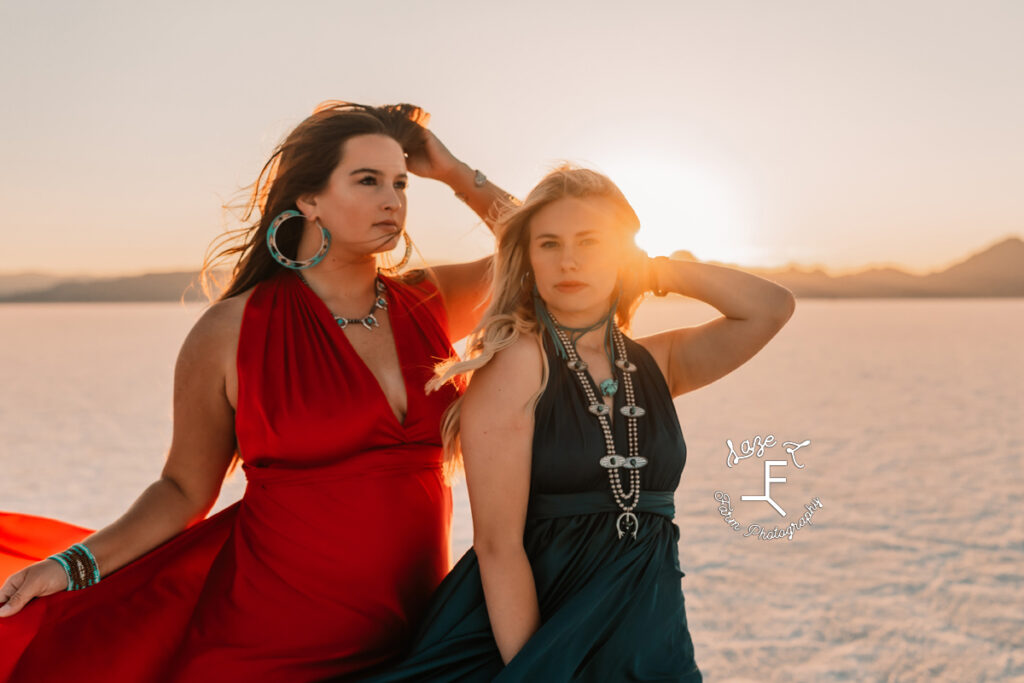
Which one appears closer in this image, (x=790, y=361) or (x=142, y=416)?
(x=142, y=416)

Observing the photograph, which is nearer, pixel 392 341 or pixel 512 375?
pixel 512 375

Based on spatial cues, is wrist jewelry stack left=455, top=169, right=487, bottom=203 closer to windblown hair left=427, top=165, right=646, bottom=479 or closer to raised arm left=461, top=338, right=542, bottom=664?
windblown hair left=427, top=165, right=646, bottom=479

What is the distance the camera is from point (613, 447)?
8.33 ft

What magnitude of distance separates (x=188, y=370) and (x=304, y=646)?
3.24 ft

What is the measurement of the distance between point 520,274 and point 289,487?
1.00 m

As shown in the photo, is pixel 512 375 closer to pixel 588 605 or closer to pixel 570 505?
pixel 570 505

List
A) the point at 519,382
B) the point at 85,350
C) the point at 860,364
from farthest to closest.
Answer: the point at 85,350 → the point at 860,364 → the point at 519,382

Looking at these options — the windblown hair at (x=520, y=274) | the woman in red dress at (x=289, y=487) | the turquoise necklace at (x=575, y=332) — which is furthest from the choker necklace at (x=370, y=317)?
the turquoise necklace at (x=575, y=332)

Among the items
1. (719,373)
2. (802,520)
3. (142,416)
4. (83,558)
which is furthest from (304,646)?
(142,416)

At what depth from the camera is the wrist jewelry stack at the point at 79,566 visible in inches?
111

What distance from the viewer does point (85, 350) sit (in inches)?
1133

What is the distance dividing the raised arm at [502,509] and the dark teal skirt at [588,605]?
0.09 metres

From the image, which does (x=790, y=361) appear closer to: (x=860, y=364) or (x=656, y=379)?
(x=860, y=364)

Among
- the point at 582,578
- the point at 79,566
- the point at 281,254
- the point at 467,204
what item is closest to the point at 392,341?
the point at 281,254
